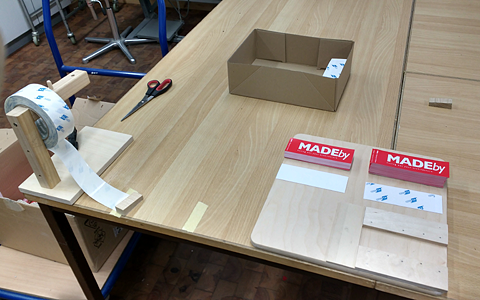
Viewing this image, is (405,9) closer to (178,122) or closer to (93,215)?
(178,122)

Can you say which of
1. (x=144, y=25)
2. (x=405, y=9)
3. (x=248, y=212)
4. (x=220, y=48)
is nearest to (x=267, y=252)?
(x=248, y=212)

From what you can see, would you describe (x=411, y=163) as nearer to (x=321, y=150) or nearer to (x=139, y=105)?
(x=321, y=150)

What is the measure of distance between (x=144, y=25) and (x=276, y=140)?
286 centimetres

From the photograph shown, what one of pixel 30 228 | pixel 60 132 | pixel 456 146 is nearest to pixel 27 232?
pixel 30 228

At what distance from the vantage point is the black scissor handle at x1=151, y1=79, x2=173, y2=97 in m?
1.21

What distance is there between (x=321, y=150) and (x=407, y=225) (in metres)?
0.26

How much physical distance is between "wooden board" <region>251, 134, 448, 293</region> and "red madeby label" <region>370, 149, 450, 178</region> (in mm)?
36

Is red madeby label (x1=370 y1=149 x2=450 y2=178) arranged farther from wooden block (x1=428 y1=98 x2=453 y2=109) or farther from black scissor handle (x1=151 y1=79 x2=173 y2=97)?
black scissor handle (x1=151 y1=79 x2=173 y2=97)

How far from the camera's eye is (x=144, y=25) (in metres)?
3.48

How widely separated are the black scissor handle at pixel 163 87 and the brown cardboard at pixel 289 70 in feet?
0.67

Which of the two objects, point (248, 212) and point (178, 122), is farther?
point (178, 122)

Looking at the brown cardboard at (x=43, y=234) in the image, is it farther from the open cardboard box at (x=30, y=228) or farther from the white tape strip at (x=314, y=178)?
the white tape strip at (x=314, y=178)

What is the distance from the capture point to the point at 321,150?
93 cm

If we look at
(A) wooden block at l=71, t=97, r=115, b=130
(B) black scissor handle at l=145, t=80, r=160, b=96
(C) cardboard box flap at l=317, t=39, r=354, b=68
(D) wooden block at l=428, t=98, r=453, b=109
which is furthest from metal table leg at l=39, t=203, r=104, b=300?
(D) wooden block at l=428, t=98, r=453, b=109
